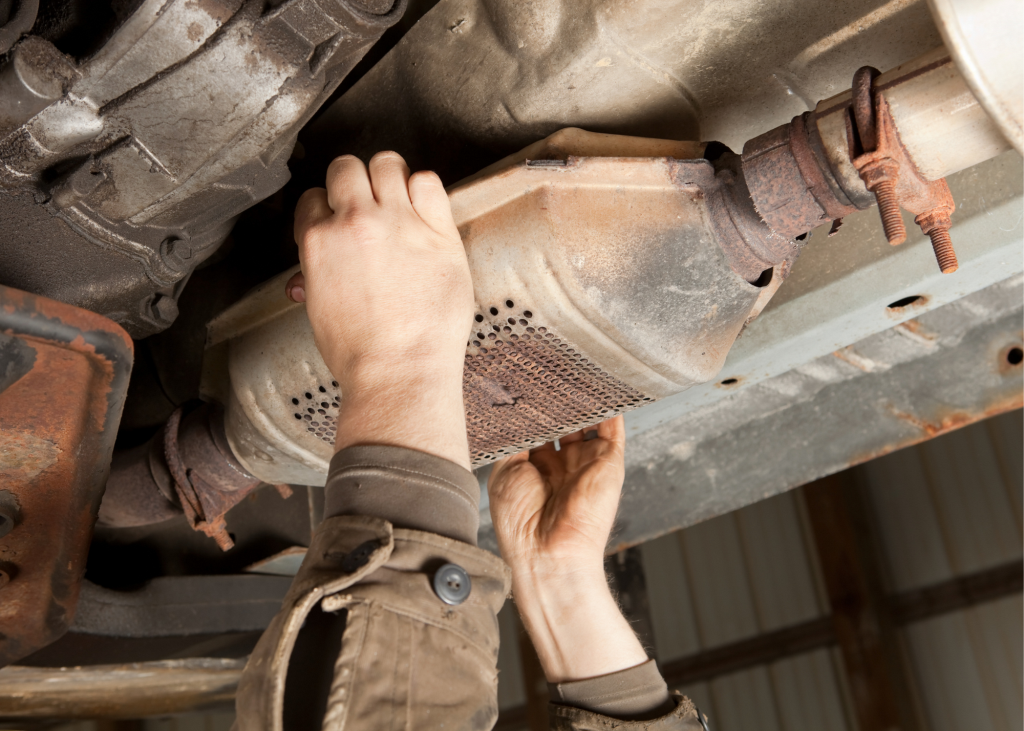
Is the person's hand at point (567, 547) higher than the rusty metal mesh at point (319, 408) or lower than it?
lower

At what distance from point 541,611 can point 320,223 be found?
0.64 metres

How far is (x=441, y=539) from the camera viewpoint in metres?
0.74

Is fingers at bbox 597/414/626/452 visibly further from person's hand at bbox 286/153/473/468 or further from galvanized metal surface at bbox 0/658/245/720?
galvanized metal surface at bbox 0/658/245/720

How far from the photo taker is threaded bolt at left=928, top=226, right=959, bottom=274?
2.77 feet

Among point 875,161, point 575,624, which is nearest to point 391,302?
point 875,161

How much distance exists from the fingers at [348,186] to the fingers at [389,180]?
0.04ft

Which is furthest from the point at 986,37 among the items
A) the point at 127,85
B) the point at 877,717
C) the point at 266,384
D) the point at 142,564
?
the point at 877,717

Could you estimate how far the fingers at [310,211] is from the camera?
3.17ft

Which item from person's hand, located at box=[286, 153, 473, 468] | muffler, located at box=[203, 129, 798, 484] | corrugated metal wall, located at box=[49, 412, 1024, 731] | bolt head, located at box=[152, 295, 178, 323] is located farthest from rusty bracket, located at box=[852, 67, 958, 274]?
corrugated metal wall, located at box=[49, 412, 1024, 731]

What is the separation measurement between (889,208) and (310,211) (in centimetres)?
62

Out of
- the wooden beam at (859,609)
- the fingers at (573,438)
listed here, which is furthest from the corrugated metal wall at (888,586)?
the fingers at (573,438)

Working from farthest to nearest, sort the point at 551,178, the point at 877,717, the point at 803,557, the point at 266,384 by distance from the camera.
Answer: the point at 803,557 → the point at 877,717 → the point at 266,384 → the point at 551,178

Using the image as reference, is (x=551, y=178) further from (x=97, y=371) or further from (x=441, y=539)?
(x=97, y=371)

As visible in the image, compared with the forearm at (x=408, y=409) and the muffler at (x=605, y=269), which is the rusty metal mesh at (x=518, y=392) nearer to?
the muffler at (x=605, y=269)
